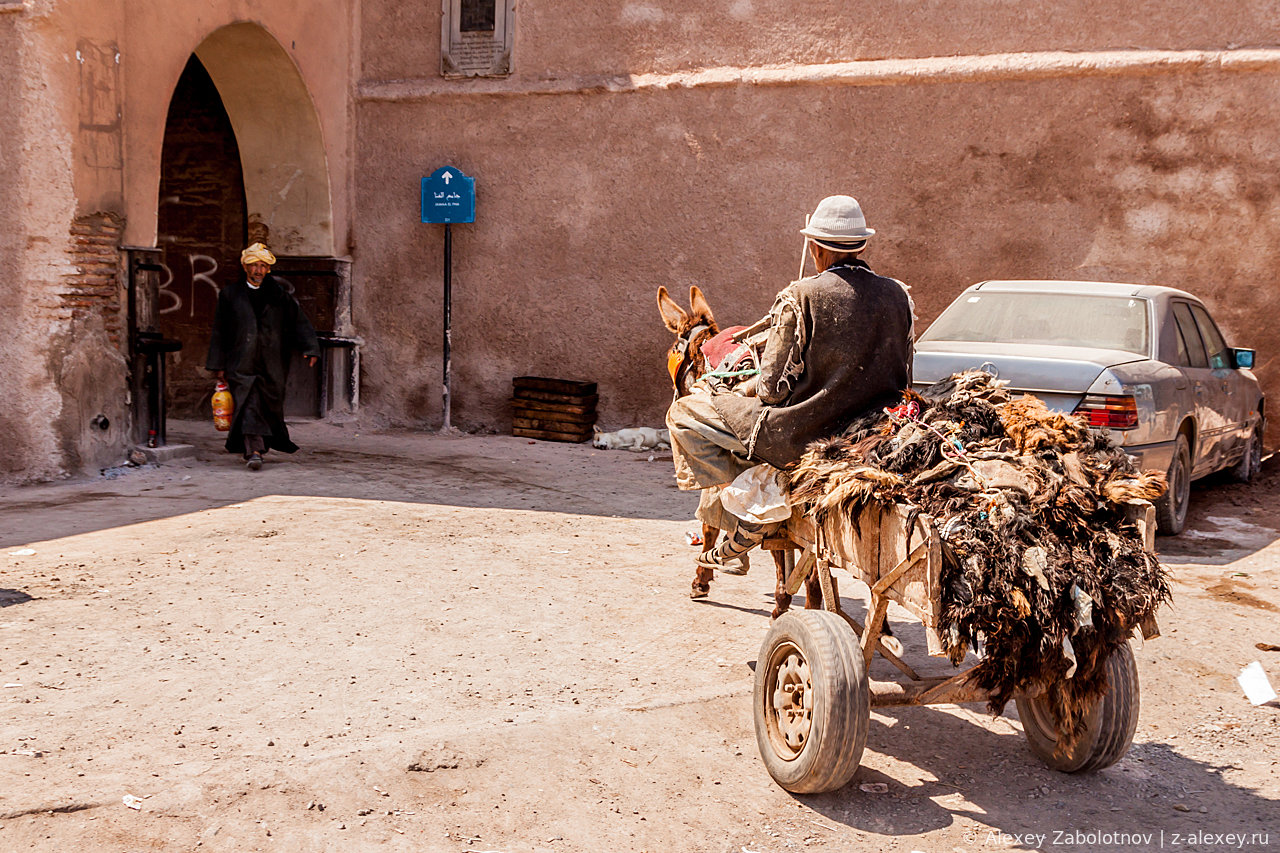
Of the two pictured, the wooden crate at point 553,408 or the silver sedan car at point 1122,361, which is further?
the wooden crate at point 553,408

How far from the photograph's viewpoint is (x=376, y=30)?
488 inches

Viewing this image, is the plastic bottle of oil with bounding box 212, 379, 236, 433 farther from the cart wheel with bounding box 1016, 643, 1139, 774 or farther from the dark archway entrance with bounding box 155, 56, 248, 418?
the cart wheel with bounding box 1016, 643, 1139, 774

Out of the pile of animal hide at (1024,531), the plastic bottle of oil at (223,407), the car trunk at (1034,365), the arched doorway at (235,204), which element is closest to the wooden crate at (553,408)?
the arched doorway at (235,204)

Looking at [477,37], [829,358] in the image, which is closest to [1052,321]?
[829,358]

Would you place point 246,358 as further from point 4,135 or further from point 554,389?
point 554,389

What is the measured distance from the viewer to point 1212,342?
8.35 m

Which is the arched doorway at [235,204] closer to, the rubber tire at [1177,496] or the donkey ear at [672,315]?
the donkey ear at [672,315]

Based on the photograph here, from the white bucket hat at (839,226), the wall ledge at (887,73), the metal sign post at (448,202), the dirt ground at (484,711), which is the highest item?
the wall ledge at (887,73)

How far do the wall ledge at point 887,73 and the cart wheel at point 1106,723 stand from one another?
793cm

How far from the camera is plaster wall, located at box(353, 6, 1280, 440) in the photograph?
32.3 ft

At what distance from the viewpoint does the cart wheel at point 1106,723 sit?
355 centimetres

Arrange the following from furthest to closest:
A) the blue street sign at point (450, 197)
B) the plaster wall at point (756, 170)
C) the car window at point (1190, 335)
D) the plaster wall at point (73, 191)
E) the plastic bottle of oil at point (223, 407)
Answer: the blue street sign at point (450, 197) < the plaster wall at point (756, 170) < the plastic bottle of oil at point (223, 407) < the plaster wall at point (73, 191) < the car window at point (1190, 335)

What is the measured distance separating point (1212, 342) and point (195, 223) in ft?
34.3

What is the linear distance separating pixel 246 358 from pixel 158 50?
8.75 ft
